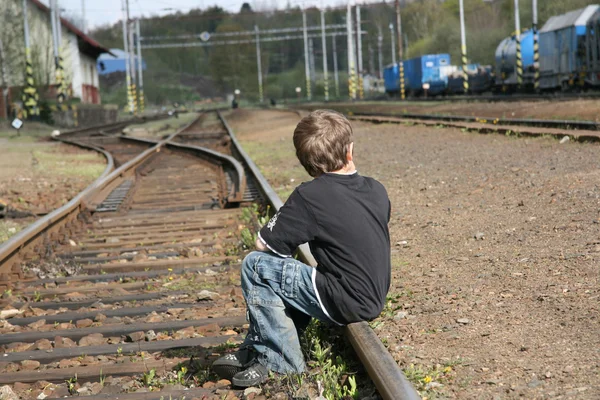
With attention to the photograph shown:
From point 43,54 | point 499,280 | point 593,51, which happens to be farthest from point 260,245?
point 43,54

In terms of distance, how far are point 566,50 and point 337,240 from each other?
32677 millimetres

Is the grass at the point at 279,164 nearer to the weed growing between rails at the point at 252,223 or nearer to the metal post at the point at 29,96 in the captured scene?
the weed growing between rails at the point at 252,223

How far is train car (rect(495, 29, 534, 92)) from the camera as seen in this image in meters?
41.4

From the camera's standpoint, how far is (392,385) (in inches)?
113

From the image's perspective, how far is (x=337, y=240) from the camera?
364 cm

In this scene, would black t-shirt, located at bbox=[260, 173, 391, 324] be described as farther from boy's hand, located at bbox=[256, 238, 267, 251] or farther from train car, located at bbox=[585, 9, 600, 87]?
train car, located at bbox=[585, 9, 600, 87]

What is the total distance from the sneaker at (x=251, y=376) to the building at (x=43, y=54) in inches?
1460

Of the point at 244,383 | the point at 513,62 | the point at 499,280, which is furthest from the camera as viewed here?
the point at 513,62

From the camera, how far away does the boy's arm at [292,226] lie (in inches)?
142

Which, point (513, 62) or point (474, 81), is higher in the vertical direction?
point (513, 62)

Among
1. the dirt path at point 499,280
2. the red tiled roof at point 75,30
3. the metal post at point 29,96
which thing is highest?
the red tiled roof at point 75,30

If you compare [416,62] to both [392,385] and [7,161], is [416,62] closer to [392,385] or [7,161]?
[7,161]

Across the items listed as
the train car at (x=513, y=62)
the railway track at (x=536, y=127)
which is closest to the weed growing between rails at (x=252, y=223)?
the railway track at (x=536, y=127)

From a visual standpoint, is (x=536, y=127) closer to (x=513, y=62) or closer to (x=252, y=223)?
(x=252, y=223)
